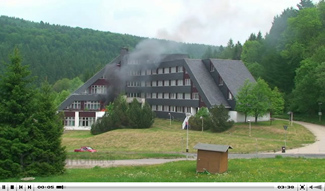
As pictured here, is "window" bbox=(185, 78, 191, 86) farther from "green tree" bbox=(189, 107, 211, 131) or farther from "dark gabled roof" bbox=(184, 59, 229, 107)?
"green tree" bbox=(189, 107, 211, 131)

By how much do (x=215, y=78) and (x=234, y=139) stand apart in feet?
74.4

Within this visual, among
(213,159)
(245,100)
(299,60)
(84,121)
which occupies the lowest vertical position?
(84,121)

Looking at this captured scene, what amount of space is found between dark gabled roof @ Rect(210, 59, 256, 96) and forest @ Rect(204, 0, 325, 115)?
10.1m

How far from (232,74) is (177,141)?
24.7m

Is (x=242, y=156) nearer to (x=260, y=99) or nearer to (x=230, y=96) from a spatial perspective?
(x=260, y=99)

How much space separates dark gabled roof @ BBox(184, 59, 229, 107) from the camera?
2611 inches

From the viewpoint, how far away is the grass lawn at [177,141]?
42375 mm

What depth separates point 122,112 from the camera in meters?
68.3

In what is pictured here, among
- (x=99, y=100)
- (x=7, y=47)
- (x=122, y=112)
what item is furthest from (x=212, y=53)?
(x=7, y=47)

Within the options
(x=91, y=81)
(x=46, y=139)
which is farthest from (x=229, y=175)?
(x=91, y=81)

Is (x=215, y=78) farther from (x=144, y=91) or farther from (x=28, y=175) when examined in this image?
(x=28, y=175)

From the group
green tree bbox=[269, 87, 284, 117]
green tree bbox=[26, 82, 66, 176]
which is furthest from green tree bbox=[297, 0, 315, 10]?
green tree bbox=[26, 82, 66, 176]

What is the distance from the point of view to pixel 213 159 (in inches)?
979

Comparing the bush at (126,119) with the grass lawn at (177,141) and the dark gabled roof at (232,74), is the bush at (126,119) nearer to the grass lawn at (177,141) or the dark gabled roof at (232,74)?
the grass lawn at (177,141)
